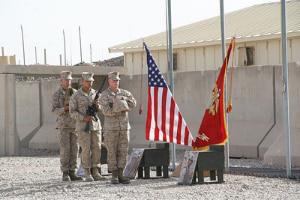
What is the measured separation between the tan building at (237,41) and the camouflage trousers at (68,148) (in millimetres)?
13836

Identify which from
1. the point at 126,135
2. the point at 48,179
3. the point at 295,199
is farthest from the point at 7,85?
the point at 295,199

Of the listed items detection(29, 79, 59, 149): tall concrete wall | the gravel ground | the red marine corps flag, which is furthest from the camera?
detection(29, 79, 59, 149): tall concrete wall

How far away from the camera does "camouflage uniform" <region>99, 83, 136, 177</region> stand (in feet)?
47.9

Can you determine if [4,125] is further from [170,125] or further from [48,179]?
[170,125]

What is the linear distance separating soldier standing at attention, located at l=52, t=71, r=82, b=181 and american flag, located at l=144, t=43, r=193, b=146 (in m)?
1.43

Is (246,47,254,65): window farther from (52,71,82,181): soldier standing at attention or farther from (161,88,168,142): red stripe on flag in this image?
(52,71,82,181): soldier standing at attention

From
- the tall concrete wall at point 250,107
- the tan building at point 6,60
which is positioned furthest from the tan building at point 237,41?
the tall concrete wall at point 250,107

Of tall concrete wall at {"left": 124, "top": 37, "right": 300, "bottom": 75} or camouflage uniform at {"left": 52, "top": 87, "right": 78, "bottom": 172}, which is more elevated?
tall concrete wall at {"left": 124, "top": 37, "right": 300, "bottom": 75}

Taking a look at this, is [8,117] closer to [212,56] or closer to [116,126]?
[212,56]

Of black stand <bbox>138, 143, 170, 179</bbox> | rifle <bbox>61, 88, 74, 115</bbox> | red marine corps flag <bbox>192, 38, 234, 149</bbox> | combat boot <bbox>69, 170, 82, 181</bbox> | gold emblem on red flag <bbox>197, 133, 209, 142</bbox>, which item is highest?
rifle <bbox>61, 88, 74, 115</bbox>

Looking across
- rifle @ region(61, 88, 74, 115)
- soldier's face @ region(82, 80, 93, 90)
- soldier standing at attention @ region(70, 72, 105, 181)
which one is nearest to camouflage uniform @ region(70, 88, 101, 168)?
soldier standing at attention @ region(70, 72, 105, 181)

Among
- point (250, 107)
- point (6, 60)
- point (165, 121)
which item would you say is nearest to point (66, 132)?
point (165, 121)

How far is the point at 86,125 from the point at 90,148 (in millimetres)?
443

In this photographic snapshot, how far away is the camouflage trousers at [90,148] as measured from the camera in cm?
1523
